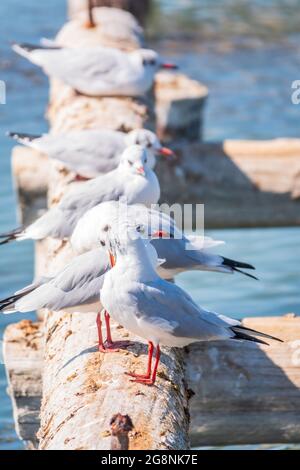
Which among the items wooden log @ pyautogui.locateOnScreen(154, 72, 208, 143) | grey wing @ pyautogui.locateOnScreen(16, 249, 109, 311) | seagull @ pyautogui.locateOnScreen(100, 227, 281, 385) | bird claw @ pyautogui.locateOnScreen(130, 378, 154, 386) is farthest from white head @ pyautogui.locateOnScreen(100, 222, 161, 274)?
wooden log @ pyautogui.locateOnScreen(154, 72, 208, 143)

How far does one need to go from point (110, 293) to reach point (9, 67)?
912 cm

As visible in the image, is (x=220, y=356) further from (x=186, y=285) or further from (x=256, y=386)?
(x=186, y=285)

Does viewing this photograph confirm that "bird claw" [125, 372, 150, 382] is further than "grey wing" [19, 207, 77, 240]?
No

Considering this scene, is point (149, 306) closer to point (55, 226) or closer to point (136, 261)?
point (136, 261)

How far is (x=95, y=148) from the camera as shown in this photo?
6109 millimetres

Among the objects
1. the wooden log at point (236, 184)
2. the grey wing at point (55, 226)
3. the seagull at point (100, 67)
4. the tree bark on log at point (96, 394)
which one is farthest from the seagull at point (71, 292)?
the seagull at point (100, 67)

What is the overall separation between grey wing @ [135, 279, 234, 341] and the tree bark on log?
0.18m

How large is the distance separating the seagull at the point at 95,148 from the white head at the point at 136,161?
491 millimetres

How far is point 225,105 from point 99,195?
22.2 ft

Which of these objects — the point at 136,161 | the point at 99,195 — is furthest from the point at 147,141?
the point at 99,195

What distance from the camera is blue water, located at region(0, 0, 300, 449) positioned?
787 centimetres

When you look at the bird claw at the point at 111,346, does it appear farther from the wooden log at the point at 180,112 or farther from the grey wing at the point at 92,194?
the wooden log at the point at 180,112

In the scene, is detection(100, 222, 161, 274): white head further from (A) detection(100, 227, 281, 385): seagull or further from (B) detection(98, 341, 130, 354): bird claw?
(B) detection(98, 341, 130, 354): bird claw
